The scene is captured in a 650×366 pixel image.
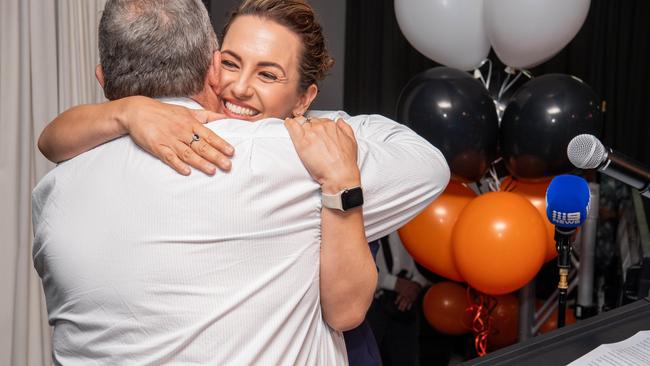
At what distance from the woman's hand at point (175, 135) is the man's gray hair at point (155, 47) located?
3cm

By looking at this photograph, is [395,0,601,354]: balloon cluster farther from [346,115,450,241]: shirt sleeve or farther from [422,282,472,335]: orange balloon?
[346,115,450,241]: shirt sleeve

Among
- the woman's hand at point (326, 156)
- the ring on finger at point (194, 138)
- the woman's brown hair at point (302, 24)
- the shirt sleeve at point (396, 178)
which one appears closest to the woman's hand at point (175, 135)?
the ring on finger at point (194, 138)

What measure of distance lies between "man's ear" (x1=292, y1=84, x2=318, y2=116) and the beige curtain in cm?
144

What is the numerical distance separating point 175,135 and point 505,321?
101 inches

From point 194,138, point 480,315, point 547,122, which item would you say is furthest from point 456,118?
point 194,138

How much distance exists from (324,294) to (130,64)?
1.46 ft

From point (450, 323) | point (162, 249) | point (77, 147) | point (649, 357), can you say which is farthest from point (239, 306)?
point (450, 323)

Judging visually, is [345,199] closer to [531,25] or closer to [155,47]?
[155,47]

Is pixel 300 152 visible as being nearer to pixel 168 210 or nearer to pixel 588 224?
pixel 168 210

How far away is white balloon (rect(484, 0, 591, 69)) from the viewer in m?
A: 2.36

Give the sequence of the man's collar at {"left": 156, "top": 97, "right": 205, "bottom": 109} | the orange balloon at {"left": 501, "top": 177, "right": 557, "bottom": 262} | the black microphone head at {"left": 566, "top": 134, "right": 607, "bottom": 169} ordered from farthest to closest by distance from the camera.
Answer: the orange balloon at {"left": 501, "top": 177, "right": 557, "bottom": 262} < the black microphone head at {"left": 566, "top": 134, "right": 607, "bottom": 169} < the man's collar at {"left": 156, "top": 97, "right": 205, "bottom": 109}

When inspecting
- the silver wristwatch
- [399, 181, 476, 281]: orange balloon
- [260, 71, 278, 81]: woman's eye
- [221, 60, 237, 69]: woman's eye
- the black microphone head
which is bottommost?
[399, 181, 476, 281]: orange balloon

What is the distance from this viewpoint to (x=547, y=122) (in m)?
2.30

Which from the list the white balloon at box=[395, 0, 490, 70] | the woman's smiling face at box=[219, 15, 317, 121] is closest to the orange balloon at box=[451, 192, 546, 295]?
the white balloon at box=[395, 0, 490, 70]
